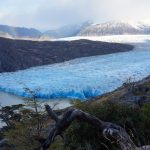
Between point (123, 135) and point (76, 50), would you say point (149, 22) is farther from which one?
point (123, 135)

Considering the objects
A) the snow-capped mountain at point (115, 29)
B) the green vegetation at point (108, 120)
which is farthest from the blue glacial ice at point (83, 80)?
the snow-capped mountain at point (115, 29)

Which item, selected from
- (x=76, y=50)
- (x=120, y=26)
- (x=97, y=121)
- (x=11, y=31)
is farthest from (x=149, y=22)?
(x=97, y=121)

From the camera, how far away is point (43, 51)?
5878 cm

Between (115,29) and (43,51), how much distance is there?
42.1 meters

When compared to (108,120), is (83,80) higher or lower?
lower

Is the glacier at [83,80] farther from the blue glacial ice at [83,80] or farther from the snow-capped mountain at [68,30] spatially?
the snow-capped mountain at [68,30]

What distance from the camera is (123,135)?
10.8 feet

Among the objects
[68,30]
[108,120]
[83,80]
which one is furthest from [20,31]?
[108,120]

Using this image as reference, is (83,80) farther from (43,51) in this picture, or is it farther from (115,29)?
(115,29)

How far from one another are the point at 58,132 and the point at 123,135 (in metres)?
0.52

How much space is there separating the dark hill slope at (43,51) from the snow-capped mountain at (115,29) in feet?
116

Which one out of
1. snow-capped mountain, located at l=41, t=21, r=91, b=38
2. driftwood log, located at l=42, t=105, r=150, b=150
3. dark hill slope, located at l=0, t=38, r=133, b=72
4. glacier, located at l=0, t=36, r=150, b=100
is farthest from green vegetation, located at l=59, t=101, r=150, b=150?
snow-capped mountain, located at l=41, t=21, r=91, b=38

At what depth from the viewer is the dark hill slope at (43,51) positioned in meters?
53.7

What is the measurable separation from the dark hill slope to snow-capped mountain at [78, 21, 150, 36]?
35.3 metres
